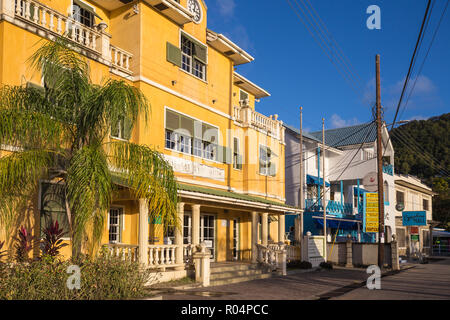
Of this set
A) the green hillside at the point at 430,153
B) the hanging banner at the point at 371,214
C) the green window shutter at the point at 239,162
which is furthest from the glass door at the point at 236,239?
the green hillside at the point at 430,153

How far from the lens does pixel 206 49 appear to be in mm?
19859

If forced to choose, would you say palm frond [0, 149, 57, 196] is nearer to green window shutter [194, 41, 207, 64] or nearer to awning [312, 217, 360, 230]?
green window shutter [194, 41, 207, 64]

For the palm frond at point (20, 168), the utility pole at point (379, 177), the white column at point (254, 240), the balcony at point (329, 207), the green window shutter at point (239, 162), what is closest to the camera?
the palm frond at point (20, 168)

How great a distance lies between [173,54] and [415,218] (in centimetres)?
2580

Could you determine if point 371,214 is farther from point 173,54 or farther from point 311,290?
point 173,54

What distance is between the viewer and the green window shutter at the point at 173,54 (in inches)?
688

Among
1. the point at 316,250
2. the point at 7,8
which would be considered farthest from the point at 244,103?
the point at 7,8

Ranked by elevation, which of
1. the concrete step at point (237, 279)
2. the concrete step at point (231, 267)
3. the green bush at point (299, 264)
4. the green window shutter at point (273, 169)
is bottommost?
the green bush at point (299, 264)

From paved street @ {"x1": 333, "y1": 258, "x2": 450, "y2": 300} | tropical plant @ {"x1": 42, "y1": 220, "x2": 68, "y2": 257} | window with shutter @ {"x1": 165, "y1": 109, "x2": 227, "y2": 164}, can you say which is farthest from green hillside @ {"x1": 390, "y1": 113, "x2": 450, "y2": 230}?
tropical plant @ {"x1": 42, "y1": 220, "x2": 68, "y2": 257}

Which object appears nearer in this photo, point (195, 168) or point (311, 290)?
point (311, 290)

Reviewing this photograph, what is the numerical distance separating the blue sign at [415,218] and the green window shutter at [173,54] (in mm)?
25253

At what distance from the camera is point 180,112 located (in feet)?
57.9

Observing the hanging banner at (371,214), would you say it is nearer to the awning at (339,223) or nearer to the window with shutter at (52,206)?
the awning at (339,223)

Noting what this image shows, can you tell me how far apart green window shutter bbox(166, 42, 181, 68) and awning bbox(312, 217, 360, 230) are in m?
16.0
